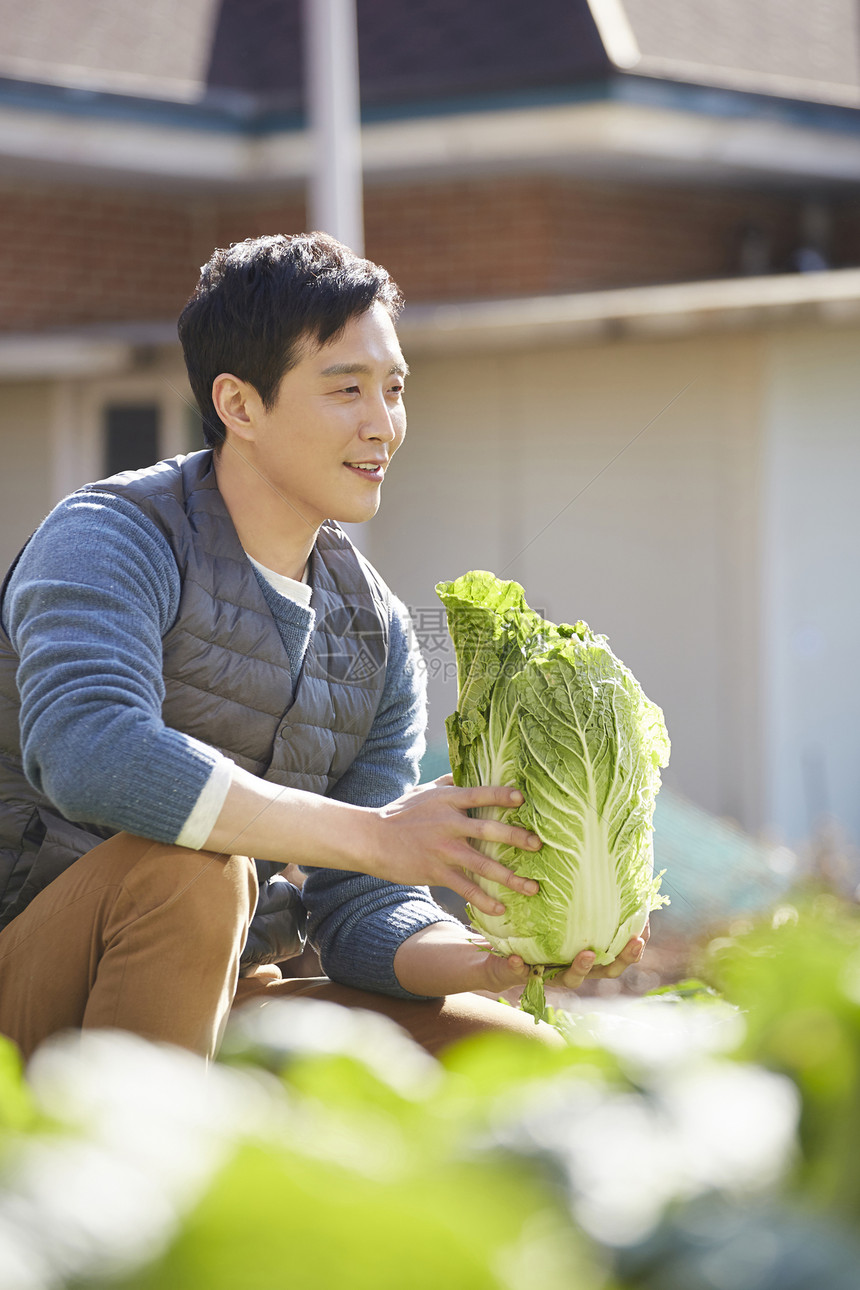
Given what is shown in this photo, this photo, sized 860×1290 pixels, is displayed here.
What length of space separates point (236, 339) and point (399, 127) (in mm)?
6623

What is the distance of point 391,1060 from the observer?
36.4 inches

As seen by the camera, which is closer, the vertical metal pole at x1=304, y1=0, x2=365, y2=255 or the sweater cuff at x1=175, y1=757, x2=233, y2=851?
the sweater cuff at x1=175, y1=757, x2=233, y2=851

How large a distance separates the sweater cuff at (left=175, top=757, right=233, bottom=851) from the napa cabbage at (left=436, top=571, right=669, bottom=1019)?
533mm

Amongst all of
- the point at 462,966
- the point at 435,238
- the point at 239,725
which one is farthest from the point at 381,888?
the point at 435,238

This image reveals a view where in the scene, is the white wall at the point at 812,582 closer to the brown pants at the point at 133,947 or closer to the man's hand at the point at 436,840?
the man's hand at the point at 436,840

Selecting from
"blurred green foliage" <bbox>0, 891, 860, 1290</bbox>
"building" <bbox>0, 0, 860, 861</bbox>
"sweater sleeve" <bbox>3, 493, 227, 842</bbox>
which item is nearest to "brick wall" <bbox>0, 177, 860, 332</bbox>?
"building" <bbox>0, 0, 860, 861</bbox>

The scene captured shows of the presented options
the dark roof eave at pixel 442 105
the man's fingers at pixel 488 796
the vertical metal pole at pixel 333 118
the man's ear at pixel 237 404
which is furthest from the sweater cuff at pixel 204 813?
the dark roof eave at pixel 442 105

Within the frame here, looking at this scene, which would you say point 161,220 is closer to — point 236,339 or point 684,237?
point 684,237

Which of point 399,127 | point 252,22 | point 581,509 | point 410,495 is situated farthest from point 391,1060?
point 252,22

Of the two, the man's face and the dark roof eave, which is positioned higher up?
the dark roof eave

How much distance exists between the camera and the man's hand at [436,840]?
2.32m

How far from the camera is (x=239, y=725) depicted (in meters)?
2.69

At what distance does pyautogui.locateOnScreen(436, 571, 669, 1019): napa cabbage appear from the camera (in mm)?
2516

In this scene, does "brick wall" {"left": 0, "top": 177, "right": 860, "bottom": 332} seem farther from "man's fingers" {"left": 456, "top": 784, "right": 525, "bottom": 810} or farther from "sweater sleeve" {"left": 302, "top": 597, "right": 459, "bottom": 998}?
"man's fingers" {"left": 456, "top": 784, "right": 525, "bottom": 810}
